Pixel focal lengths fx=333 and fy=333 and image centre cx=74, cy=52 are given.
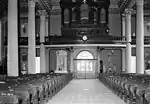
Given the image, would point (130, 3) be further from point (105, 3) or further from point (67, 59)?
point (67, 59)

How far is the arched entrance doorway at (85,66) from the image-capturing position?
40.8 metres

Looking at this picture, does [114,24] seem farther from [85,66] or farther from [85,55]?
[85,66]

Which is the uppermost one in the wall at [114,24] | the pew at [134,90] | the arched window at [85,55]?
the wall at [114,24]

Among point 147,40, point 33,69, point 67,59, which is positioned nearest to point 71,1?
point 67,59

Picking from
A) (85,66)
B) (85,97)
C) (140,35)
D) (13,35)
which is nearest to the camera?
(85,97)

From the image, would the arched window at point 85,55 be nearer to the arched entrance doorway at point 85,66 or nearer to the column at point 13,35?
the arched entrance doorway at point 85,66

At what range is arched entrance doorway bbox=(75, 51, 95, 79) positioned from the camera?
4075 centimetres

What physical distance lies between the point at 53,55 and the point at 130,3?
14.1 metres

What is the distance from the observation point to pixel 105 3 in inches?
1543

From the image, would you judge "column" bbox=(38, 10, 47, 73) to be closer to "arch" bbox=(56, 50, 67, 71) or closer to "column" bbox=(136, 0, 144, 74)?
"arch" bbox=(56, 50, 67, 71)

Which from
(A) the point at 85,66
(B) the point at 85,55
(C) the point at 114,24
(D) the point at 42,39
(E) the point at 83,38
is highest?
(C) the point at 114,24

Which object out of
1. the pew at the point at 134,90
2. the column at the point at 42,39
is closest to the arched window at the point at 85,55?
the column at the point at 42,39

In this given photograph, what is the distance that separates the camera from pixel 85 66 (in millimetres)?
40812

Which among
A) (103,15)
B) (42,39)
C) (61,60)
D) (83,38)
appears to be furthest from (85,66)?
(42,39)
